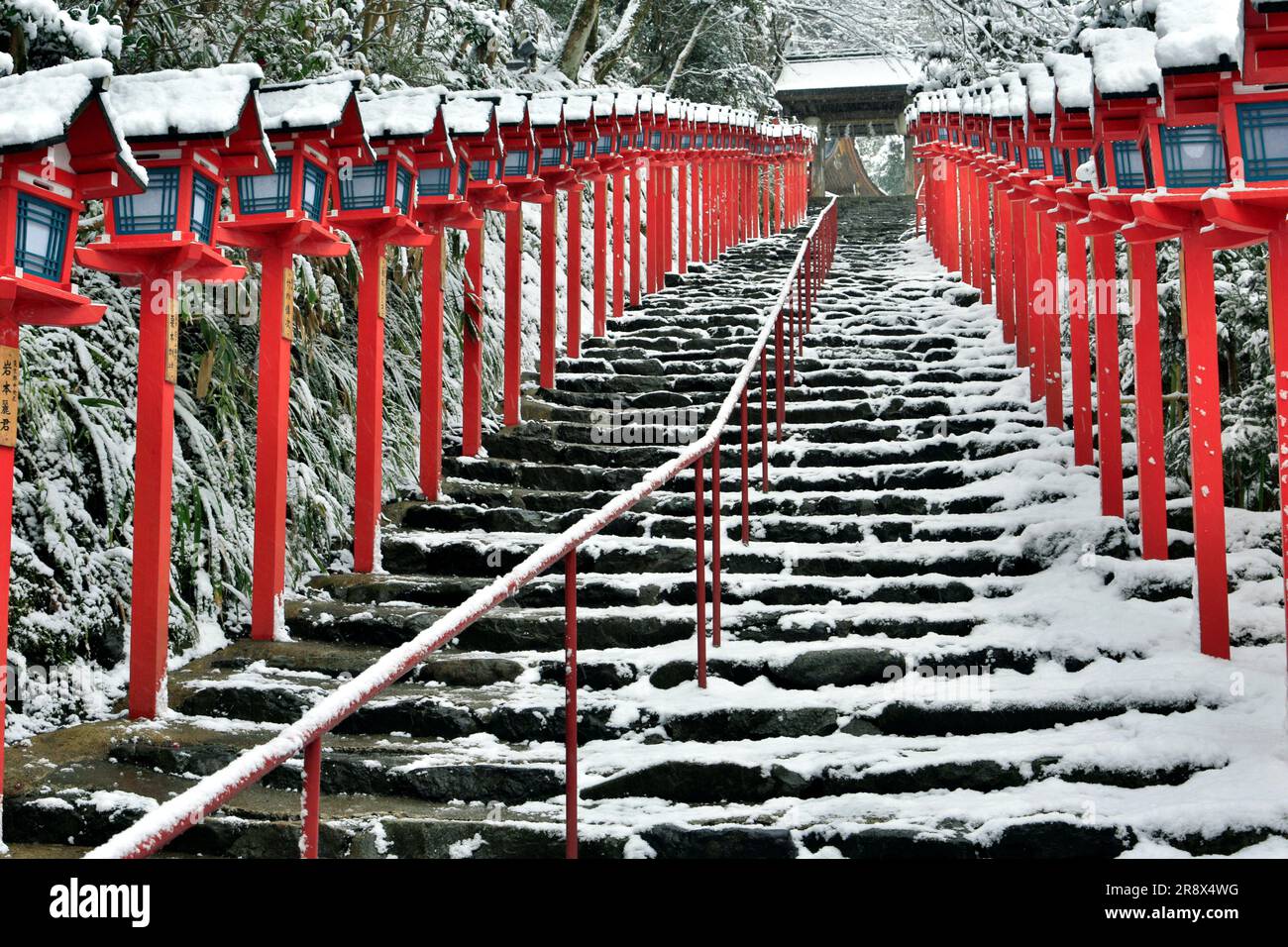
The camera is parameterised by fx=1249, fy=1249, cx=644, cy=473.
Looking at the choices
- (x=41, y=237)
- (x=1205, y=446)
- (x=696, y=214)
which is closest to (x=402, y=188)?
(x=41, y=237)

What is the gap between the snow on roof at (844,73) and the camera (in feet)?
97.2

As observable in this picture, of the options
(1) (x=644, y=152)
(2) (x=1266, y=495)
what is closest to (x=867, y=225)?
(1) (x=644, y=152)

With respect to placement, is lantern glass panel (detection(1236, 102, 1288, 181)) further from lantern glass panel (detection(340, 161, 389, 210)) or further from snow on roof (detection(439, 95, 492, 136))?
snow on roof (detection(439, 95, 492, 136))

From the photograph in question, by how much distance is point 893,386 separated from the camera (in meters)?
9.69

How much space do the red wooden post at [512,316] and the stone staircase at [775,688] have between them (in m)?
0.91

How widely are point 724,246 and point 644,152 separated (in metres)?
4.96

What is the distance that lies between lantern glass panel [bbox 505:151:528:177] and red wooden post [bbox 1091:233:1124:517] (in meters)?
4.53

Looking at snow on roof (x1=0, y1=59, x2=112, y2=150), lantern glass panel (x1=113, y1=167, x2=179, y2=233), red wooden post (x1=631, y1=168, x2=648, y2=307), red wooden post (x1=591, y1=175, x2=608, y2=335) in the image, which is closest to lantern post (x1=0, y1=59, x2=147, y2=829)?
snow on roof (x1=0, y1=59, x2=112, y2=150)

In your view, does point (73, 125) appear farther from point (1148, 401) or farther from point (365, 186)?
point (1148, 401)

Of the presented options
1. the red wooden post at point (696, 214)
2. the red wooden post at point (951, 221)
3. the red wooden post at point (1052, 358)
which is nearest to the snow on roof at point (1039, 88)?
the red wooden post at point (1052, 358)

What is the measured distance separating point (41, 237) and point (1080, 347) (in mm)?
5649

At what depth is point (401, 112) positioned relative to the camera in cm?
734
